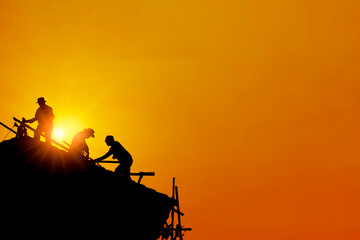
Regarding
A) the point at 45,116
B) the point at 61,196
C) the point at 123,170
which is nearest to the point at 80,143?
the point at 45,116

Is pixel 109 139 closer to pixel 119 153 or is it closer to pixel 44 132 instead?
pixel 119 153

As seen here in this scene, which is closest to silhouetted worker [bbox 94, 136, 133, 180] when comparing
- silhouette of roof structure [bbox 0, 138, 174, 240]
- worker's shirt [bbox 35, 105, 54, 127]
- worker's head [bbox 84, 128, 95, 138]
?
silhouette of roof structure [bbox 0, 138, 174, 240]

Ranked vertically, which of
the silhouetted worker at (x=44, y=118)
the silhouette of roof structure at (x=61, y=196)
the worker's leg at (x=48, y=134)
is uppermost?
the silhouetted worker at (x=44, y=118)

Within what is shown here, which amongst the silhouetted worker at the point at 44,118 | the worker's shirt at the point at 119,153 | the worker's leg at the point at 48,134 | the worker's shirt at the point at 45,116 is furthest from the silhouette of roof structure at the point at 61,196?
the worker's shirt at the point at 45,116

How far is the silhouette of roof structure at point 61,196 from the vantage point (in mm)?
13383

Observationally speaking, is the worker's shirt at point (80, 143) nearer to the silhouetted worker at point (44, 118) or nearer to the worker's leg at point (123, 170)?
the silhouetted worker at point (44, 118)

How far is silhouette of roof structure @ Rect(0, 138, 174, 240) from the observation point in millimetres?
13383

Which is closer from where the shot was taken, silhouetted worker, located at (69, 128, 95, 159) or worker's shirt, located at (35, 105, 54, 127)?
worker's shirt, located at (35, 105, 54, 127)

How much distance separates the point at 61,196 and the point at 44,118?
2742 millimetres

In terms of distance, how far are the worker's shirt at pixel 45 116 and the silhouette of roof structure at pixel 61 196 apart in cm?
127

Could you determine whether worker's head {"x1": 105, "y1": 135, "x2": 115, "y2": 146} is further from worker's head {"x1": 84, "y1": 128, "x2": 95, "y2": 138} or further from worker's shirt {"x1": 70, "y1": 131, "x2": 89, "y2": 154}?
worker's shirt {"x1": 70, "y1": 131, "x2": 89, "y2": 154}

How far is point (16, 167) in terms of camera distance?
13570 mm

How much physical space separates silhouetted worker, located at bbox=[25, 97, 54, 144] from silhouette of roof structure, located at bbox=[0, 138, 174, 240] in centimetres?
103

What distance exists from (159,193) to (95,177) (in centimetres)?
409
